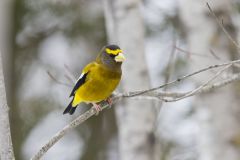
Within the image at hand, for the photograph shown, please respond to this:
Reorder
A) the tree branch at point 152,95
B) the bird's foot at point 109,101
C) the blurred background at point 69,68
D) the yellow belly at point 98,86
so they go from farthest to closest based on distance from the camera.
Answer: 1. the blurred background at point 69,68
2. the yellow belly at point 98,86
3. the bird's foot at point 109,101
4. the tree branch at point 152,95

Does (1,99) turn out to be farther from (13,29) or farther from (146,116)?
(13,29)

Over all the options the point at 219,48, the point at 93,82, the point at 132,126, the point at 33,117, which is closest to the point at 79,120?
the point at 93,82

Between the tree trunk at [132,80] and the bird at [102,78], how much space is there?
3.57 feet

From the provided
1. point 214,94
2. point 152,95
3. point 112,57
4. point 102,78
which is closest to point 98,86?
point 102,78

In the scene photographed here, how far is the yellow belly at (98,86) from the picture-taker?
4434 mm

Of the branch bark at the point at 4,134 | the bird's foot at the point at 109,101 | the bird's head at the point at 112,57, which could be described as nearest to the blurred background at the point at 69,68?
the bird's head at the point at 112,57

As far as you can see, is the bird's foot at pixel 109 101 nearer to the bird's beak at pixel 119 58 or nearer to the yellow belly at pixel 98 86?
the yellow belly at pixel 98 86

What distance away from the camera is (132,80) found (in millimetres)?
5777

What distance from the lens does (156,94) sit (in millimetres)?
3939

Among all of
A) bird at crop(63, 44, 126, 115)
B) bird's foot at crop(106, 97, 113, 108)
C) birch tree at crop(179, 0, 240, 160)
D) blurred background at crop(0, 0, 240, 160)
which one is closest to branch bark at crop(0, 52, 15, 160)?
bird's foot at crop(106, 97, 113, 108)

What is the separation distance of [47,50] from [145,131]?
475cm

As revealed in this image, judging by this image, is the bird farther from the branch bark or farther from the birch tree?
the birch tree

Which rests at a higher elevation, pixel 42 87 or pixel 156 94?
pixel 156 94

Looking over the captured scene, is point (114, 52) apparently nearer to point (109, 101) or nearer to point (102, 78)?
point (102, 78)
